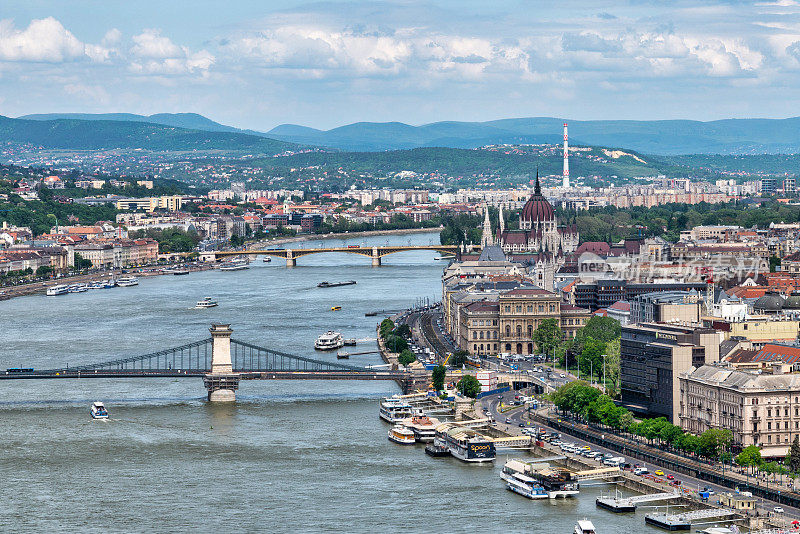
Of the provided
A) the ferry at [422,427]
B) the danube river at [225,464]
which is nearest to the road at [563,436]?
the ferry at [422,427]

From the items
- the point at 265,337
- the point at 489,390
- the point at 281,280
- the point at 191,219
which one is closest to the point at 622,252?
the point at 281,280

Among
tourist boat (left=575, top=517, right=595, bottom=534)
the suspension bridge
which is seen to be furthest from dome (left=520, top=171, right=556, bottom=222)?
tourist boat (left=575, top=517, right=595, bottom=534)

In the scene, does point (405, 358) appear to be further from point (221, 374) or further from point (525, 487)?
point (525, 487)

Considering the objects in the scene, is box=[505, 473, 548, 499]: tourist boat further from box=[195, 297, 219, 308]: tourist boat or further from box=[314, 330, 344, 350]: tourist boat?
box=[195, 297, 219, 308]: tourist boat

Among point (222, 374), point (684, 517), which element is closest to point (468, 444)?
point (684, 517)

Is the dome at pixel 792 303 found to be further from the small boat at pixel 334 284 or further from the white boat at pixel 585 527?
the small boat at pixel 334 284
